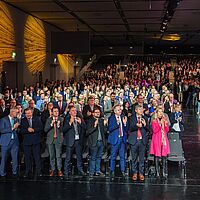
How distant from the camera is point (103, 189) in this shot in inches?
319

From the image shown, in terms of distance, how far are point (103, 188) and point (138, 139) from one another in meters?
1.33

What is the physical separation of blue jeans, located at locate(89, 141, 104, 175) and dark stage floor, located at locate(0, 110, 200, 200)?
35 cm

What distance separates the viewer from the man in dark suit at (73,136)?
9.03 m

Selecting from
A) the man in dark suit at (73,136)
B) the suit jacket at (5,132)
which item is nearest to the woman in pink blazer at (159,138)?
the man in dark suit at (73,136)

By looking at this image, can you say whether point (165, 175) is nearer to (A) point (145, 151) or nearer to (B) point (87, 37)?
(A) point (145, 151)

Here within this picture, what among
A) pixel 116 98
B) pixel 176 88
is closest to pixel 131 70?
pixel 176 88

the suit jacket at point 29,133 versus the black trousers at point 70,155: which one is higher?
the suit jacket at point 29,133

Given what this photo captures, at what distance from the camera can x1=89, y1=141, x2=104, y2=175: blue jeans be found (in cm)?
910

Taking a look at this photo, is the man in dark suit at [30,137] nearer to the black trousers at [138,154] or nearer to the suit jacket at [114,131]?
the suit jacket at [114,131]

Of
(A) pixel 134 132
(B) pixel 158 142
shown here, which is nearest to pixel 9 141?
(A) pixel 134 132

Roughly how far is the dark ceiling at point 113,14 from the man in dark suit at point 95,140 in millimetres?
10474

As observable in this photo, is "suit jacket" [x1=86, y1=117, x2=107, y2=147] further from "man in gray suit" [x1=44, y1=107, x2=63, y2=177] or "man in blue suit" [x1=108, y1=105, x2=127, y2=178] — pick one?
"man in gray suit" [x1=44, y1=107, x2=63, y2=177]

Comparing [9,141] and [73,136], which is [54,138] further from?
[9,141]

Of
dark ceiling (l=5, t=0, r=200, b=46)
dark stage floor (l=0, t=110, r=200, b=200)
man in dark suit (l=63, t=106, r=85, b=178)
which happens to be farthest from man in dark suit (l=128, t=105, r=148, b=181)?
dark ceiling (l=5, t=0, r=200, b=46)
